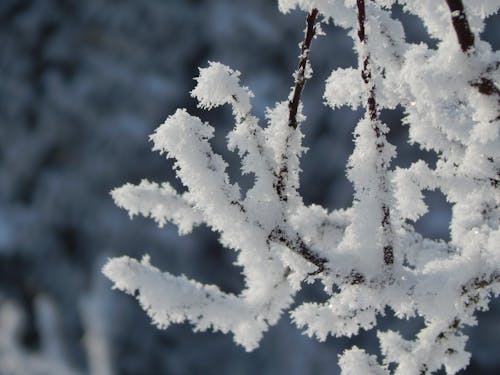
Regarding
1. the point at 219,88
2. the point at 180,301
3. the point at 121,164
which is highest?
the point at 121,164

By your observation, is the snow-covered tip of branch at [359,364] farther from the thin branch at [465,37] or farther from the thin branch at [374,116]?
the thin branch at [465,37]

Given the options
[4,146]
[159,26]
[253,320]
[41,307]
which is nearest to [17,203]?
[4,146]

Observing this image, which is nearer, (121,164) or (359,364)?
(359,364)

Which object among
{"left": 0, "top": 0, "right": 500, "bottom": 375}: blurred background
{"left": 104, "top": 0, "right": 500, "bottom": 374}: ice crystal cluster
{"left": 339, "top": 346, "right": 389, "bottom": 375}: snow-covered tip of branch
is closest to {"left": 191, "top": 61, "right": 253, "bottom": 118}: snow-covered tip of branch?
{"left": 104, "top": 0, "right": 500, "bottom": 374}: ice crystal cluster

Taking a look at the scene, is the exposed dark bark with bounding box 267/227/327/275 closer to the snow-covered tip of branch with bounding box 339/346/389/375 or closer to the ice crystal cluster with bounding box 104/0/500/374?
the ice crystal cluster with bounding box 104/0/500/374

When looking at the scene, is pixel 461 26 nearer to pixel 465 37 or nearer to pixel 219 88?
pixel 465 37

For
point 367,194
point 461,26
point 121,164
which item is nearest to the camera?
point 461,26

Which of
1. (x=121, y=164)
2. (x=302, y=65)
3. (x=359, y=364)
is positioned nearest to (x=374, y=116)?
(x=302, y=65)
